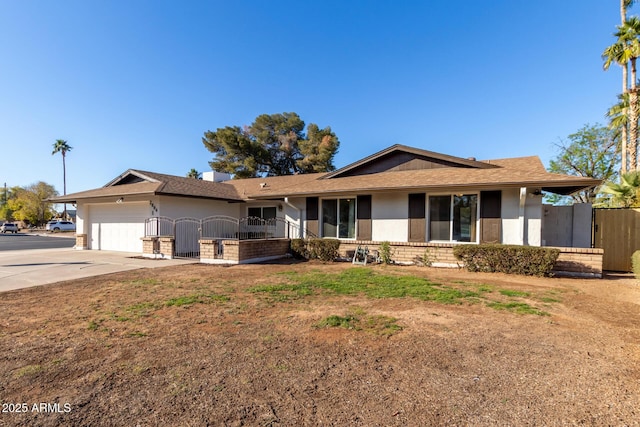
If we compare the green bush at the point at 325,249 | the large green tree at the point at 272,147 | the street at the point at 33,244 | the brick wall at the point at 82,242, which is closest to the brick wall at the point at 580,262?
the green bush at the point at 325,249

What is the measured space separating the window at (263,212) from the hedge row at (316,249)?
11.9 ft

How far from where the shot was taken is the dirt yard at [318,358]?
2523mm

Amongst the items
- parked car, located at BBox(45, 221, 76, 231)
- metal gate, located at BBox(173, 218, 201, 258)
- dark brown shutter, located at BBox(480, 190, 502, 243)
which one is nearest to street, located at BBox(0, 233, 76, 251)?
metal gate, located at BBox(173, 218, 201, 258)

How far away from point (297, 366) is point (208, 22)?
15921 mm

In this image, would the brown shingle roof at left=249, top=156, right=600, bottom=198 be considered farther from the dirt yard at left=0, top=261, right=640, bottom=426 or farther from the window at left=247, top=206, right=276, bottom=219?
the dirt yard at left=0, top=261, right=640, bottom=426

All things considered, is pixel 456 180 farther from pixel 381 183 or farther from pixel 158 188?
pixel 158 188

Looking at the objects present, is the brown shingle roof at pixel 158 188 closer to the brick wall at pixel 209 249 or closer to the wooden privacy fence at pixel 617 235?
the brick wall at pixel 209 249

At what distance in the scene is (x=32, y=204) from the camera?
50.6 meters

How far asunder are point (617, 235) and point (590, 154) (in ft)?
63.0

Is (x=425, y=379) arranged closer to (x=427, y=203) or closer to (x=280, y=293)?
(x=280, y=293)

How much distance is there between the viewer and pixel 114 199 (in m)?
15.6

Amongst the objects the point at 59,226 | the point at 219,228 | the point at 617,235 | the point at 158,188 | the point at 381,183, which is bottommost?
the point at 59,226

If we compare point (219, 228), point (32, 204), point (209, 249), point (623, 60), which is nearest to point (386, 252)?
point (209, 249)

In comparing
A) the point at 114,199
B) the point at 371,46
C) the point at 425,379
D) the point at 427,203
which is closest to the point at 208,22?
the point at 371,46
